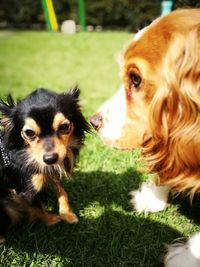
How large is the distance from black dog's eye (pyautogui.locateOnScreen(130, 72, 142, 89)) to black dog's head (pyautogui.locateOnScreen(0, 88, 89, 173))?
705 millimetres

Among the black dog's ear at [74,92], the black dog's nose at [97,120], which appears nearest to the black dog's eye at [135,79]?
the black dog's nose at [97,120]

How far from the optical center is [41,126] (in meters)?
2.74

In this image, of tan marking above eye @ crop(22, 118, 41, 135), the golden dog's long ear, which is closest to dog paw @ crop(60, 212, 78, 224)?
tan marking above eye @ crop(22, 118, 41, 135)

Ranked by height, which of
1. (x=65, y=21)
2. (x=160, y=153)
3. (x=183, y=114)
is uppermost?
(x=183, y=114)

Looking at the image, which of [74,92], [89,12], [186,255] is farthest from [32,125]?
[89,12]

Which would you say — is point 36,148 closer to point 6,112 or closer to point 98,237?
point 6,112

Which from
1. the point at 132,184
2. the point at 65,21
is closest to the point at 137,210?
the point at 132,184

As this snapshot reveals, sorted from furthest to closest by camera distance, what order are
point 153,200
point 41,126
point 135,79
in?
point 153,200, point 41,126, point 135,79

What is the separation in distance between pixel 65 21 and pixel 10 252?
53.9 feet

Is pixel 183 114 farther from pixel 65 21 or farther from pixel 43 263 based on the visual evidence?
pixel 65 21

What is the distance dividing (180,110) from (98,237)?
1.41m

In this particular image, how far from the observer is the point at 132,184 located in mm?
3652

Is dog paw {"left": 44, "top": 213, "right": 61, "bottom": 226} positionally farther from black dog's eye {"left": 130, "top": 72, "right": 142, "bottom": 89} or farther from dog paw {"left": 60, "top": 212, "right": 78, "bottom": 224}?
black dog's eye {"left": 130, "top": 72, "right": 142, "bottom": 89}

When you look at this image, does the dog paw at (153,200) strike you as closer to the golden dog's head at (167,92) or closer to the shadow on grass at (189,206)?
the shadow on grass at (189,206)
